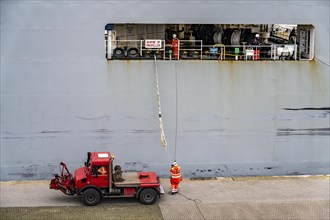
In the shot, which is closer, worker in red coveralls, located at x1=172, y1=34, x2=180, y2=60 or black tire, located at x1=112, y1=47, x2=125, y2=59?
black tire, located at x1=112, y1=47, x2=125, y2=59

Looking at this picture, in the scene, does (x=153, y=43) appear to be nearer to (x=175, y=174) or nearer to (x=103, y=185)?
(x=175, y=174)

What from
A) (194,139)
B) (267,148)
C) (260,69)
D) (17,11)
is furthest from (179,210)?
(17,11)

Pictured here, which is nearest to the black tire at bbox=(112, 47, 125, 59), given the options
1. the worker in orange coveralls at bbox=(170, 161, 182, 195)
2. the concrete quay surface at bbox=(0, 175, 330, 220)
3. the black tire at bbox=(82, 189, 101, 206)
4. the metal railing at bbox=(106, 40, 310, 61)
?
the metal railing at bbox=(106, 40, 310, 61)

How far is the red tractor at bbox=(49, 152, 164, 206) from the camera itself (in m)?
14.5

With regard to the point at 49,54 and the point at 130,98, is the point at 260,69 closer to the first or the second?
the point at 130,98

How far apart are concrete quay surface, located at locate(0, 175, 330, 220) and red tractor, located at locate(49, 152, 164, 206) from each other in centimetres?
26

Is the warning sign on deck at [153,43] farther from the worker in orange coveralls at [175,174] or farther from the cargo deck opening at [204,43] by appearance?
Result: the worker in orange coveralls at [175,174]

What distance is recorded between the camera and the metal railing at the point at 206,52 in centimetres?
1695

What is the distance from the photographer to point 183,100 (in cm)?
1684

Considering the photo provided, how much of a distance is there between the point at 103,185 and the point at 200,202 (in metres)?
2.50

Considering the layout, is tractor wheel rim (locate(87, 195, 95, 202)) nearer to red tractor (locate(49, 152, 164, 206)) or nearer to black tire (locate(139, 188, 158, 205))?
red tractor (locate(49, 152, 164, 206))

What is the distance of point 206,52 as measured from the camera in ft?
56.9

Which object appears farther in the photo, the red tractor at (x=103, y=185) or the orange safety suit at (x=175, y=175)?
the orange safety suit at (x=175, y=175)

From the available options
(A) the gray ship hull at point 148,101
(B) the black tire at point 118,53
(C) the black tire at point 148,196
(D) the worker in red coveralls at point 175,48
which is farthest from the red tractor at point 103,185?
(D) the worker in red coveralls at point 175,48
